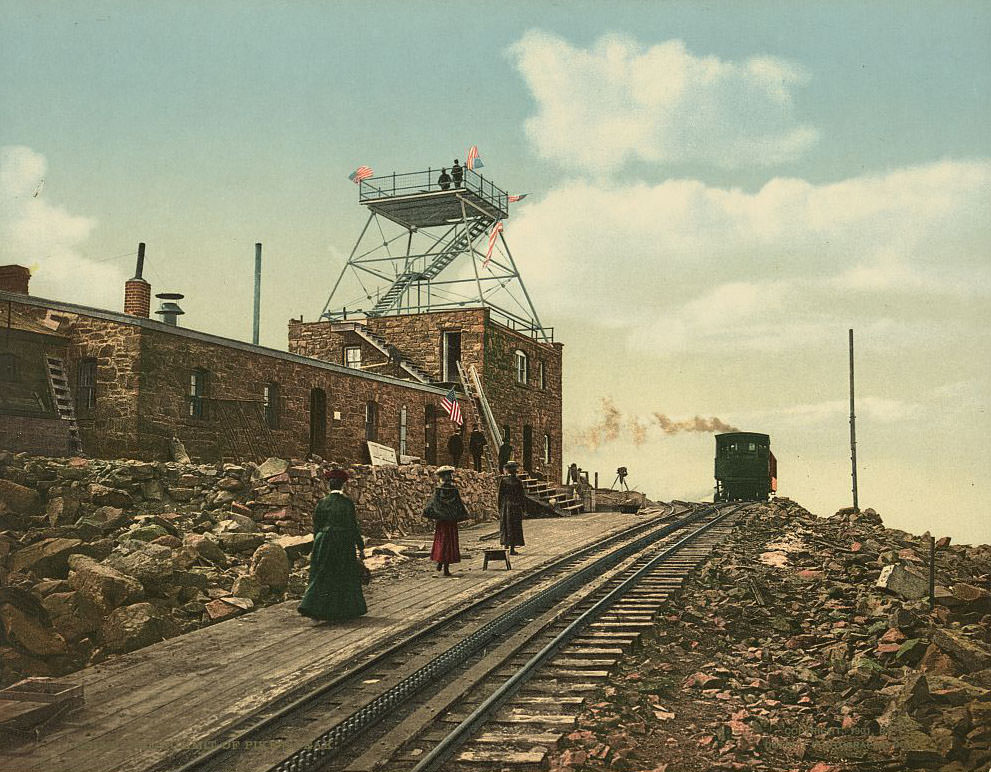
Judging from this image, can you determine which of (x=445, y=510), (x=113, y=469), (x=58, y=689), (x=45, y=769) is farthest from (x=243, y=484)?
(x=45, y=769)

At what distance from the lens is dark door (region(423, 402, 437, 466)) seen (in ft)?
100

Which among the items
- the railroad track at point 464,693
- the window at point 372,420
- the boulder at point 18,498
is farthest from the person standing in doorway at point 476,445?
the boulder at point 18,498

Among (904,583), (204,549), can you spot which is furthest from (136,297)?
(904,583)

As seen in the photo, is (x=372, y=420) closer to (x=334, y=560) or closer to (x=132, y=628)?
(x=334, y=560)

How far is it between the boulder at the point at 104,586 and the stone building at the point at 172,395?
6.23m

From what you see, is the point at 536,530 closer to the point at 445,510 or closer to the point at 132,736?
the point at 445,510

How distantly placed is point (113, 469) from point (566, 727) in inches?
434

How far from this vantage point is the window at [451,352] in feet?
112

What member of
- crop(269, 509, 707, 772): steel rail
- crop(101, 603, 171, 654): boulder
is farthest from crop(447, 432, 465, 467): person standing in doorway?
crop(101, 603, 171, 654): boulder

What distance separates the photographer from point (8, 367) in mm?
17250

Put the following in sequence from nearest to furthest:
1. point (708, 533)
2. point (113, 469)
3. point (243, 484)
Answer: point (113, 469)
point (243, 484)
point (708, 533)

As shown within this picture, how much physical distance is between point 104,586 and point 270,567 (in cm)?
282

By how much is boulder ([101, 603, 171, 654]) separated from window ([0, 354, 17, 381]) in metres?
8.62

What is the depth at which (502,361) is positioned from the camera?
115 ft
